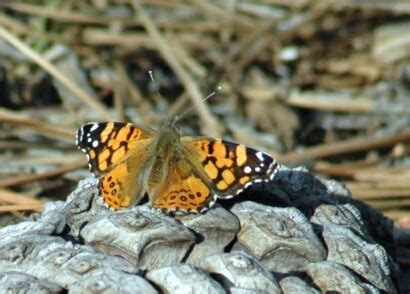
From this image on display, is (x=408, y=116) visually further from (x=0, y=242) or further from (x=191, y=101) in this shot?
(x=0, y=242)

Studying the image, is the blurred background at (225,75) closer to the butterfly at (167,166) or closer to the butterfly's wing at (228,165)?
the butterfly at (167,166)

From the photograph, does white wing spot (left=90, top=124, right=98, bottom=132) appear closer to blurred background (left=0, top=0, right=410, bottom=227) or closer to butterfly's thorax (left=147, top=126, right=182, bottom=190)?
butterfly's thorax (left=147, top=126, right=182, bottom=190)

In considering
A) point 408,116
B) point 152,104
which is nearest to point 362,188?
point 408,116

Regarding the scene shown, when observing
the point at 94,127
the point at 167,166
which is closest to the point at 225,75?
the point at 94,127

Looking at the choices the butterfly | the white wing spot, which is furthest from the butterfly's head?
the white wing spot

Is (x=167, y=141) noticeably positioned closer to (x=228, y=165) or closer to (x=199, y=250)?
(x=228, y=165)

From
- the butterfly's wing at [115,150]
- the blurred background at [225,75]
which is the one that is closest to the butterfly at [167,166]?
the butterfly's wing at [115,150]
